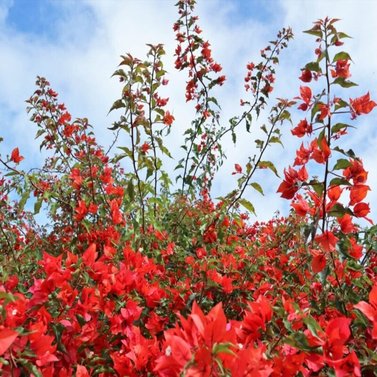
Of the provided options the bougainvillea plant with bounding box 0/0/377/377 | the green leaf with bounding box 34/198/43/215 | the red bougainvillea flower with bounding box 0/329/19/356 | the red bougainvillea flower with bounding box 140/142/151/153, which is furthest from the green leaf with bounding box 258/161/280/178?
the red bougainvillea flower with bounding box 0/329/19/356

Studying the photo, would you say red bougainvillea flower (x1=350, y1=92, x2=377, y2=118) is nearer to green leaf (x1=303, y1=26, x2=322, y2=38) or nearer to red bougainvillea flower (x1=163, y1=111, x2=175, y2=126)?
green leaf (x1=303, y1=26, x2=322, y2=38)

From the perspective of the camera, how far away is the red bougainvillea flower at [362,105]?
1723 mm

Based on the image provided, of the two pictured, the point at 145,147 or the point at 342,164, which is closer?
the point at 342,164

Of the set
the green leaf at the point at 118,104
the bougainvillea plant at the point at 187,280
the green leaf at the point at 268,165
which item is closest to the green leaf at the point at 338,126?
the bougainvillea plant at the point at 187,280

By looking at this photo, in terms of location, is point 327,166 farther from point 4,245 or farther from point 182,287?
point 4,245

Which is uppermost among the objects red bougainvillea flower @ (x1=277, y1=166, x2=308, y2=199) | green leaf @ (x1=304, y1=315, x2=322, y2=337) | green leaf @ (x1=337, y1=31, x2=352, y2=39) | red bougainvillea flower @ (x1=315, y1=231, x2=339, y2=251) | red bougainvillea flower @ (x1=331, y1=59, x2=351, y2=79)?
green leaf @ (x1=337, y1=31, x2=352, y2=39)

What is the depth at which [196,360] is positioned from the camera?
86 centimetres

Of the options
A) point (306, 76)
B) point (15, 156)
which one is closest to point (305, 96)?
point (306, 76)

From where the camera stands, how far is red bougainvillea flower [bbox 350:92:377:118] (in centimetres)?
172

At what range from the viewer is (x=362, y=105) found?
1726 mm

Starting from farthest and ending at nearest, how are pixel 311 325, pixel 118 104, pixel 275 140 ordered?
pixel 275 140 < pixel 118 104 < pixel 311 325

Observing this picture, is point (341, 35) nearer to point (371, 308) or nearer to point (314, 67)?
point (314, 67)

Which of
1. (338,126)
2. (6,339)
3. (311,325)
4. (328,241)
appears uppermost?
(338,126)

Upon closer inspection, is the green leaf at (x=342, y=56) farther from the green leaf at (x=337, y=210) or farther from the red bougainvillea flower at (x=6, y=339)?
the red bougainvillea flower at (x=6, y=339)
